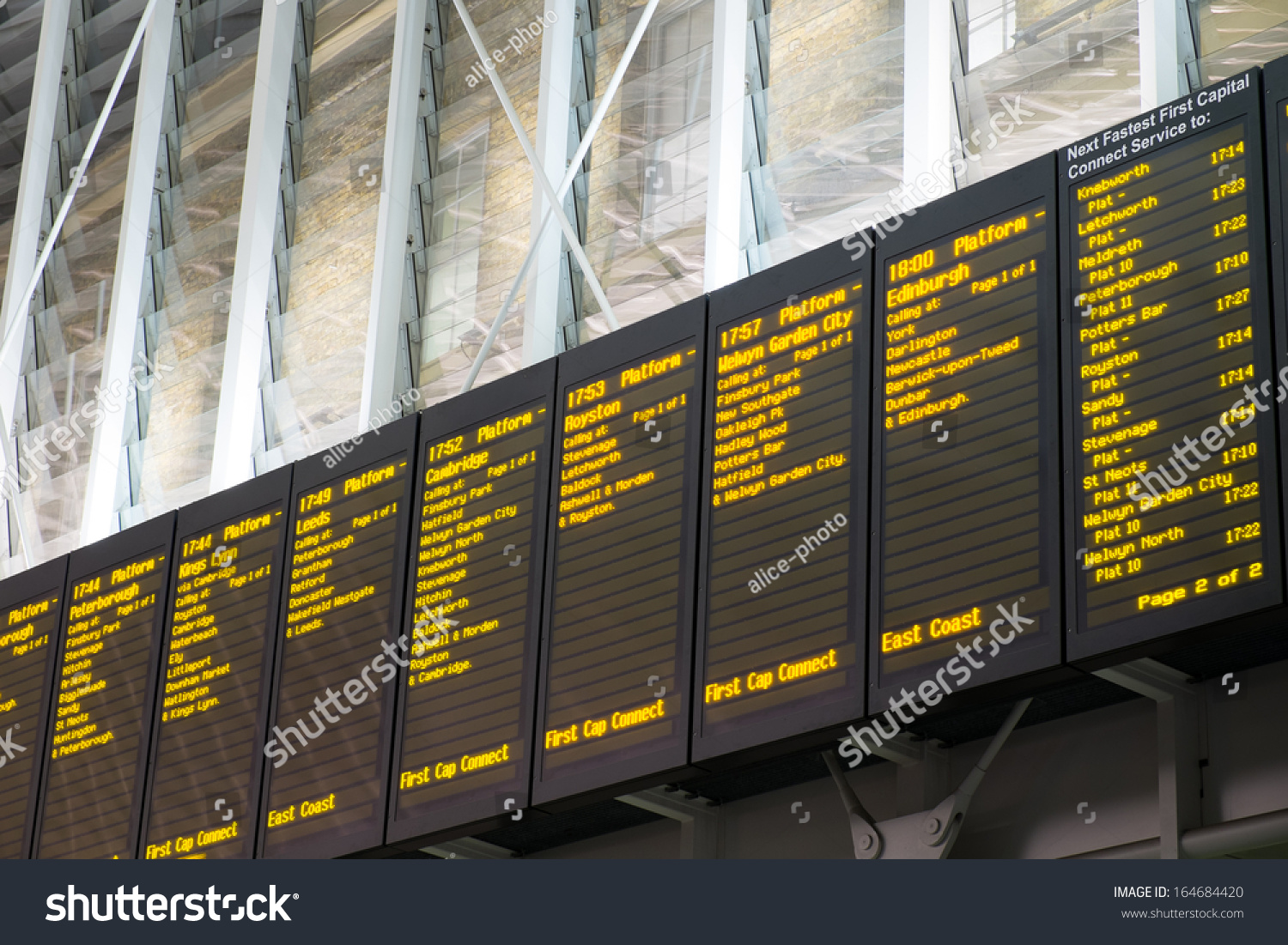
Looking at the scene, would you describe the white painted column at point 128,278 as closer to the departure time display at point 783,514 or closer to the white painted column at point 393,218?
the white painted column at point 393,218

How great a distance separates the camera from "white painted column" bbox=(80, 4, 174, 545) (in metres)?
12.4

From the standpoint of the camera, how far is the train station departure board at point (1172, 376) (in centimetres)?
617

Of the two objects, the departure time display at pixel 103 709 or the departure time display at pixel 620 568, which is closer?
the departure time display at pixel 620 568

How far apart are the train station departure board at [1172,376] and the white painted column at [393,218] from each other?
497cm

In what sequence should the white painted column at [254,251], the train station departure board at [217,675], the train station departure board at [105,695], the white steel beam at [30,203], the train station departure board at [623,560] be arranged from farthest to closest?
the white steel beam at [30,203], the white painted column at [254,251], the train station departure board at [105,695], the train station departure board at [217,675], the train station departure board at [623,560]

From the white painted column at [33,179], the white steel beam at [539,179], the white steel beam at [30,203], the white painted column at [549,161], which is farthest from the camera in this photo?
the white painted column at [33,179]

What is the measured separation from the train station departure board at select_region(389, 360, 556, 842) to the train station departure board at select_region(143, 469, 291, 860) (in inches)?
37.8

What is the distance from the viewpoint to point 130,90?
13.9 metres

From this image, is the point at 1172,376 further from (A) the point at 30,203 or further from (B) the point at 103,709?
(A) the point at 30,203

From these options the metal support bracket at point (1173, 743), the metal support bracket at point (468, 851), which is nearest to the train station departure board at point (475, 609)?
the metal support bracket at point (468, 851)

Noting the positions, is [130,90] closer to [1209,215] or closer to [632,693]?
[632,693]

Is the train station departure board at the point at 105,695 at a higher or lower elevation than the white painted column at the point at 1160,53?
lower

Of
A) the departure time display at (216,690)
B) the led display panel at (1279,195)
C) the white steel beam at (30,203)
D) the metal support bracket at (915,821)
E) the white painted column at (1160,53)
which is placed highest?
the white steel beam at (30,203)

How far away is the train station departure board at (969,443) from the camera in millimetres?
6617
